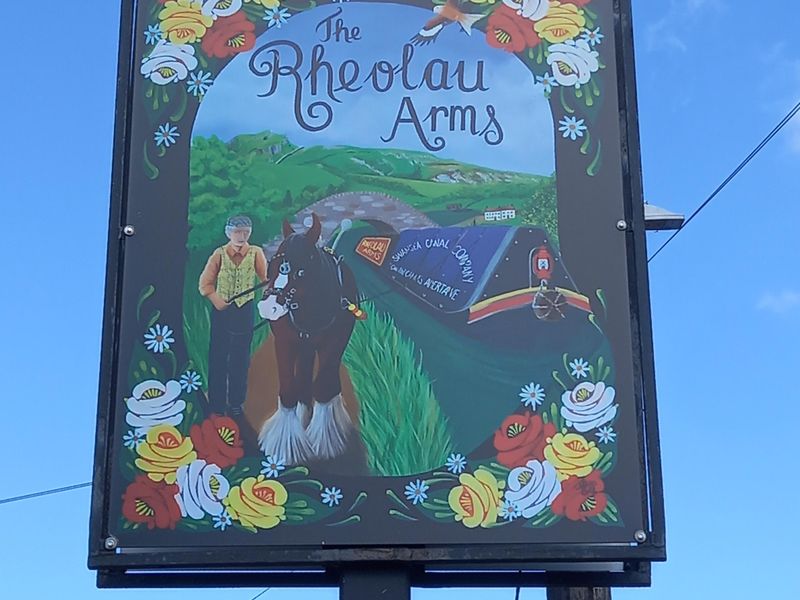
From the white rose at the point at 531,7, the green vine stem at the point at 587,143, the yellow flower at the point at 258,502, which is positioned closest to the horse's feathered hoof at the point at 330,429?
the yellow flower at the point at 258,502

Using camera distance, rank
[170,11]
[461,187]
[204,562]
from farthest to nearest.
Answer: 1. [170,11]
2. [461,187]
3. [204,562]

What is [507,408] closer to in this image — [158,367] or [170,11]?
[158,367]

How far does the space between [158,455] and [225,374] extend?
0.40 m

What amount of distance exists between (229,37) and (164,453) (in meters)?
1.86

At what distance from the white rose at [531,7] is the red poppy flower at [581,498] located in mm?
2029

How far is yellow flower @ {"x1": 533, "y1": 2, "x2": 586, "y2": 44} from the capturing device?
19.0 ft

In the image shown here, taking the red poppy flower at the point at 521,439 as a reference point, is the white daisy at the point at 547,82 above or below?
above

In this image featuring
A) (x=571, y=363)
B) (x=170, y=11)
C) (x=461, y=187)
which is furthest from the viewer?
(x=170, y=11)

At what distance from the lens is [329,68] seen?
581 centimetres

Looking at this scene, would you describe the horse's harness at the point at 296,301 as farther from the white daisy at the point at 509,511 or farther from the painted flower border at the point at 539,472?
the white daisy at the point at 509,511

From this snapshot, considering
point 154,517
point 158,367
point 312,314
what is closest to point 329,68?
point 312,314

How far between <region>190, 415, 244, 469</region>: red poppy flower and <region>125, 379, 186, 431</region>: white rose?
4.0 inches

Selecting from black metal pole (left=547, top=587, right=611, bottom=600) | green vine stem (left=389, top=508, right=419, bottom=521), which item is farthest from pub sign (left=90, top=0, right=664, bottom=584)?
black metal pole (left=547, top=587, right=611, bottom=600)

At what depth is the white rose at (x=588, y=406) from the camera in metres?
5.06
